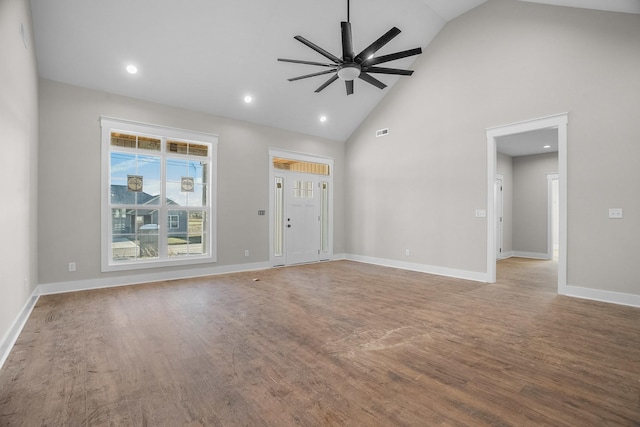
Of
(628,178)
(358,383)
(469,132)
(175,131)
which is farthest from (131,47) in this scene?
(628,178)

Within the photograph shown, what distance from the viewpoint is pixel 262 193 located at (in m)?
6.55

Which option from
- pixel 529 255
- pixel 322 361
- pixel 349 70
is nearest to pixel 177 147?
pixel 349 70

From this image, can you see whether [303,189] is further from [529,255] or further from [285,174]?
[529,255]

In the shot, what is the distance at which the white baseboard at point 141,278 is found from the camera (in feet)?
14.7

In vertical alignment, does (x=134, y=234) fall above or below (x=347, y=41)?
below

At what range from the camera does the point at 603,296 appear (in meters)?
4.11

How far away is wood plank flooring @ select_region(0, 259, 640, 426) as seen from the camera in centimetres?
180

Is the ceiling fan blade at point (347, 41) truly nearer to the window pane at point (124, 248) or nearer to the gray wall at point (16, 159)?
the gray wall at point (16, 159)

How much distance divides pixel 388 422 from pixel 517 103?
520cm

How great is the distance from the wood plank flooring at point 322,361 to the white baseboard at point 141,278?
216 millimetres

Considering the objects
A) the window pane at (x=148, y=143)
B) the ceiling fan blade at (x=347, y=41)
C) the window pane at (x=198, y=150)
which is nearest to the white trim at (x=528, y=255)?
the ceiling fan blade at (x=347, y=41)

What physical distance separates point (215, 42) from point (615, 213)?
6102 mm

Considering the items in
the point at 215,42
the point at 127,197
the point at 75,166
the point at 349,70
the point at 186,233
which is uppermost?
the point at 215,42

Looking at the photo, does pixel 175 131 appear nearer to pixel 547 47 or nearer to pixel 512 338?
pixel 512 338
